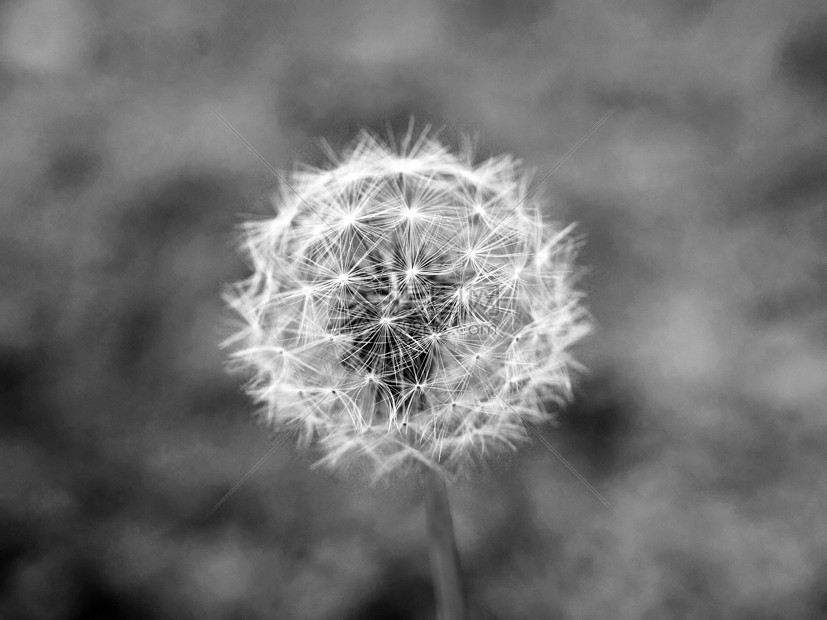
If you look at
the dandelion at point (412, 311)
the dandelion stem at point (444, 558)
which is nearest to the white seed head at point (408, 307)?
the dandelion at point (412, 311)

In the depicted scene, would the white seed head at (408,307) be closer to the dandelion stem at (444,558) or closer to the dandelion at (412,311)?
the dandelion at (412,311)

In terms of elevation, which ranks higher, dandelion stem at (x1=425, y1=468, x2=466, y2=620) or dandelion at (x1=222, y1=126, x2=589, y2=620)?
dandelion at (x1=222, y1=126, x2=589, y2=620)

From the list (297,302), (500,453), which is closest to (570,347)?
(500,453)

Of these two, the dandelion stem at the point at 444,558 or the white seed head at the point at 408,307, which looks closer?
the dandelion stem at the point at 444,558

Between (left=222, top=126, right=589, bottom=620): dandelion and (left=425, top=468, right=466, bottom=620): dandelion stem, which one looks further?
(left=222, top=126, right=589, bottom=620): dandelion

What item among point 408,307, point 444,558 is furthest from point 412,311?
point 444,558

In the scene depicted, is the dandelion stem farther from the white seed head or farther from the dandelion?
the white seed head

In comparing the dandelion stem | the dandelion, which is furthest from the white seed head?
the dandelion stem
